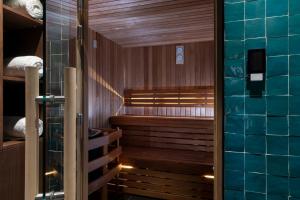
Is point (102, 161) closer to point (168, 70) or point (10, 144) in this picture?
point (10, 144)

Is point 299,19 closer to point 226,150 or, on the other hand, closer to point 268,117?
point 268,117

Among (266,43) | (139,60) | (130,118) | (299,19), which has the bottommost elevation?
(130,118)

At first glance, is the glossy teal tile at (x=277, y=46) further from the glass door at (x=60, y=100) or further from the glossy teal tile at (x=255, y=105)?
the glass door at (x=60, y=100)

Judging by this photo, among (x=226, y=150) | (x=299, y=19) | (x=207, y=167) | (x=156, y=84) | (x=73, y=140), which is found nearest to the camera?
(x=73, y=140)

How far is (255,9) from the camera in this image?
1.43m

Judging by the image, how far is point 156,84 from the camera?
5.43 meters

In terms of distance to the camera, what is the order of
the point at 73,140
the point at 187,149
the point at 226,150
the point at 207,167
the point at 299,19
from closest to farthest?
the point at 73,140, the point at 299,19, the point at 226,150, the point at 207,167, the point at 187,149

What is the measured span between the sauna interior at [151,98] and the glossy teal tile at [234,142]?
187 cm

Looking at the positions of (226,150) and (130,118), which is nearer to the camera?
(226,150)

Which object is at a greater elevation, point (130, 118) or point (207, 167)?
point (130, 118)

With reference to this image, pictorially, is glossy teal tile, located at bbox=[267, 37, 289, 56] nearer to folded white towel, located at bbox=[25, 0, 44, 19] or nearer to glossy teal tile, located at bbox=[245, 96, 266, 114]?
glossy teal tile, located at bbox=[245, 96, 266, 114]

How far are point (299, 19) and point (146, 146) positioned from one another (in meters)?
3.91

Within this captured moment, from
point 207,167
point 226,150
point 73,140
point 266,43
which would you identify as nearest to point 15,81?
point 73,140

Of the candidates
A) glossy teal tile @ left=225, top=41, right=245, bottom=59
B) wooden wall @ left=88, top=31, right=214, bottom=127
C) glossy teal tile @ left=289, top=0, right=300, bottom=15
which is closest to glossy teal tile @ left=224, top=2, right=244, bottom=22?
glossy teal tile @ left=225, top=41, right=245, bottom=59
